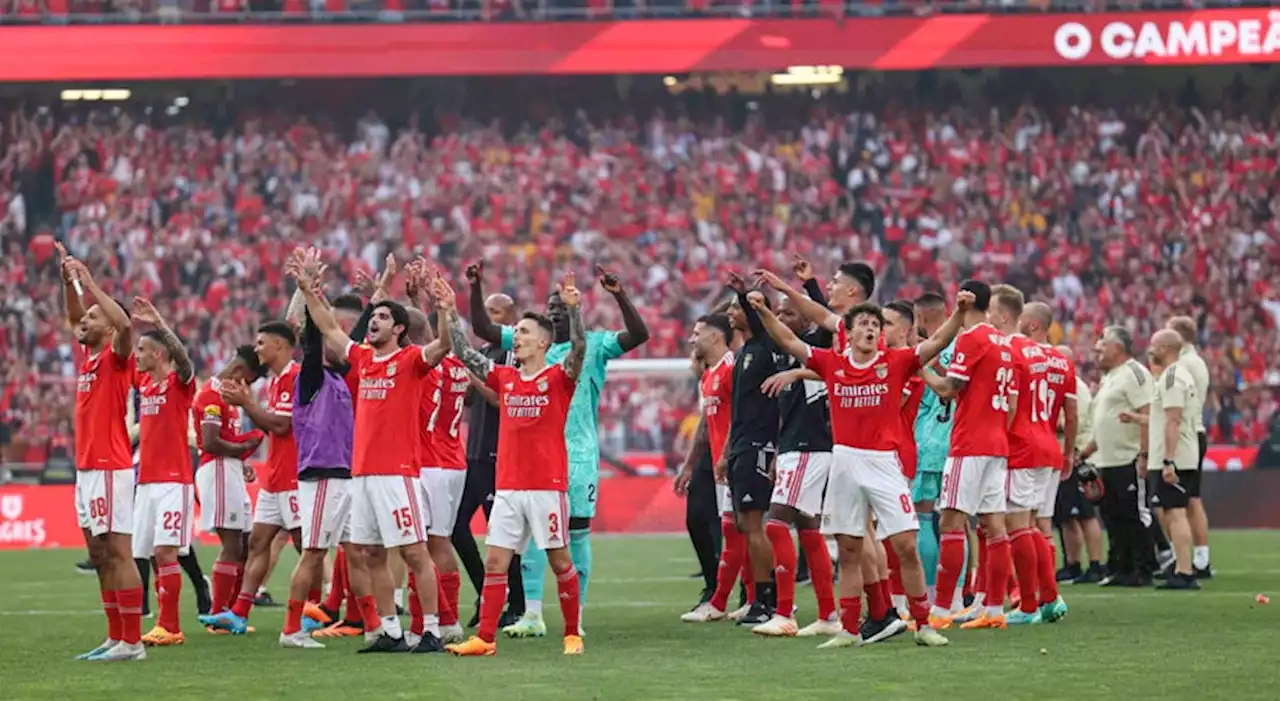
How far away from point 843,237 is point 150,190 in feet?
44.8

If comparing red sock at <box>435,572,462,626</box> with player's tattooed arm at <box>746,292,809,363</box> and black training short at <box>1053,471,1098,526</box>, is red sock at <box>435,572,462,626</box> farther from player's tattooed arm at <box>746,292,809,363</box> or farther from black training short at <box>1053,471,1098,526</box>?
black training short at <box>1053,471,1098,526</box>

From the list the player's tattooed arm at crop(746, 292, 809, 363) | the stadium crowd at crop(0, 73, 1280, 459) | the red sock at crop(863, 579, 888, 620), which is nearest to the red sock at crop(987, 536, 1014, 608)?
the red sock at crop(863, 579, 888, 620)

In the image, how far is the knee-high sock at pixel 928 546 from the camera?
49.8 feet

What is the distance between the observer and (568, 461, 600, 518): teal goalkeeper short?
1475 cm

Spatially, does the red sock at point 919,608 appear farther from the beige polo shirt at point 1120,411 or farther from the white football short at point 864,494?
the beige polo shirt at point 1120,411

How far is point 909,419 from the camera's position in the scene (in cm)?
1434

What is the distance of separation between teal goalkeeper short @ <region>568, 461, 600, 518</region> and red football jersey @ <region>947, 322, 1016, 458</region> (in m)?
2.72

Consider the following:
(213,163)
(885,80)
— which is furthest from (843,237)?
(213,163)

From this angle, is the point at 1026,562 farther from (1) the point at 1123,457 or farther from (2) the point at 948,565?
(1) the point at 1123,457

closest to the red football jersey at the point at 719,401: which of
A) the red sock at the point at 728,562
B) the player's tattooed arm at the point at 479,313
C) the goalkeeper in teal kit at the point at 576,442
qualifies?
the red sock at the point at 728,562

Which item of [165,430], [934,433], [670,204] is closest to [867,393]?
[934,433]

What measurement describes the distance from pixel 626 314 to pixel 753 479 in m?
2.38

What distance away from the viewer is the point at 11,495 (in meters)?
28.5

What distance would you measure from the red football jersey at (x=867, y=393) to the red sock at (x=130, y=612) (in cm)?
457
